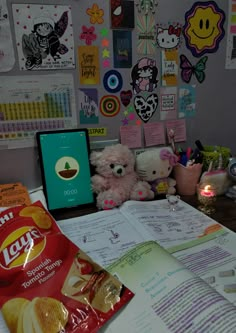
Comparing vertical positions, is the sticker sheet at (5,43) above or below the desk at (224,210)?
above

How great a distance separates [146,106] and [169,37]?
0.22m

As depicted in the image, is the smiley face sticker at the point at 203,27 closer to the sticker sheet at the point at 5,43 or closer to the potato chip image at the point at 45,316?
the sticker sheet at the point at 5,43

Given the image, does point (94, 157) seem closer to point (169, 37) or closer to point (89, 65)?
point (89, 65)

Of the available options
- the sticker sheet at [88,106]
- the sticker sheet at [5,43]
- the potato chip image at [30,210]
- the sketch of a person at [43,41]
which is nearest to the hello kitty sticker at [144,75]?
the sticker sheet at [88,106]

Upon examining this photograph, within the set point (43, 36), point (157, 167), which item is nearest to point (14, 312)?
point (157, 167)

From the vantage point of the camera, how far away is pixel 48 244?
0.53 m

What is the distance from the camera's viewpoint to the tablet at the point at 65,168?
809 millimetres

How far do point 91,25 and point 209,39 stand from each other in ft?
1.32

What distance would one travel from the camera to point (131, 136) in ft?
3.00

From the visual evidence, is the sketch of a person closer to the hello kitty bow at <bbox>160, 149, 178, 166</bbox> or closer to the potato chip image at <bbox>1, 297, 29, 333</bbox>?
the hello kitty bow at <bbox>160, 149, 178, 166</bbox>

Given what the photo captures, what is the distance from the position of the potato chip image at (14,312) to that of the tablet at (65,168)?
37 centimetres

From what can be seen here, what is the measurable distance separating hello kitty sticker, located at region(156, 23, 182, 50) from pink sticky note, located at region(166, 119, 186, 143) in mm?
240

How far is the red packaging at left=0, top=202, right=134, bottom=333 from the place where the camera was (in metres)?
0.43

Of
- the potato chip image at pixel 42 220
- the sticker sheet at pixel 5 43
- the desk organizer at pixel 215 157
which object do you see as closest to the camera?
the potato chip image at pixel 42 220
